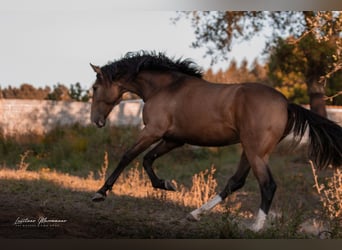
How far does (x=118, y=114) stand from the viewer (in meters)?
15.8

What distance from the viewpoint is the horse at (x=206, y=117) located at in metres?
6.03

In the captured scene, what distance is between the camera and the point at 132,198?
298 inches

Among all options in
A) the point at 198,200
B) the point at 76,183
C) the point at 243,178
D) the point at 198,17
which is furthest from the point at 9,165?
the point at 243,178

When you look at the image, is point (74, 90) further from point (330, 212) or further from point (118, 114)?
point (330, 212)

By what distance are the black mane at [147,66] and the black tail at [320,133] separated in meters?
1.47

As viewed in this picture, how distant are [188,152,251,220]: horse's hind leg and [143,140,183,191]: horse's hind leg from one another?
45cm

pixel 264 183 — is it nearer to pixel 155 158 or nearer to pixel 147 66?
pixel 155 158

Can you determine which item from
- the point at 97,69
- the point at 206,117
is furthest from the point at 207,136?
the point at 97,69

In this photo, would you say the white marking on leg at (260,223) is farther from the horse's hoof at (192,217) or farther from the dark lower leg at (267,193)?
the horse's hoof at (192,217)

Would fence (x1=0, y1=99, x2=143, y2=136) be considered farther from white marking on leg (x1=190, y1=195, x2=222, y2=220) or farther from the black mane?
white marking on leg (x1=190, y1=195, x2=222, y2=220)

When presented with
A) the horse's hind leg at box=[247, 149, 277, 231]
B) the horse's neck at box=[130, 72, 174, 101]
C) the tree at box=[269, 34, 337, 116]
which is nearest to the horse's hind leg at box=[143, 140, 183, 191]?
the horse's neck at box=[130, 72, 174, 101]

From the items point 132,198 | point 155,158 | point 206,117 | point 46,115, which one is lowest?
point 132,198

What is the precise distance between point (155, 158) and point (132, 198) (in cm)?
107

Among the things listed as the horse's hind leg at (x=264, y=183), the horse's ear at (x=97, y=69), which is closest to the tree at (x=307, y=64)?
the horse's ear at (x=97, y=69)
